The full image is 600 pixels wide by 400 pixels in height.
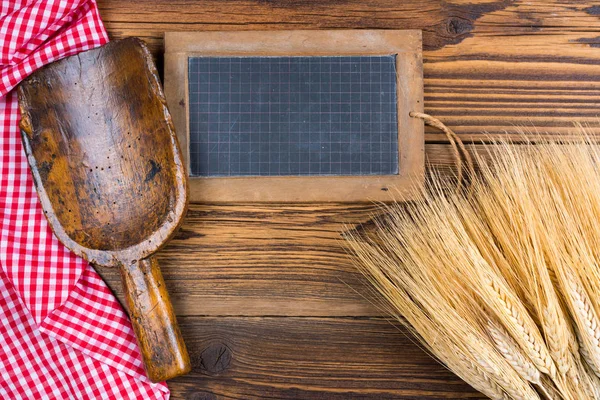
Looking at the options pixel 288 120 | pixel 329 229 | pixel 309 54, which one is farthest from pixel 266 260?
pixel 309 54

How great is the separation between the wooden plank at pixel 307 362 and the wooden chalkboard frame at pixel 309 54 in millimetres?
230

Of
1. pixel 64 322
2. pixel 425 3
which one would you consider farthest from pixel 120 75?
pixel 425 3

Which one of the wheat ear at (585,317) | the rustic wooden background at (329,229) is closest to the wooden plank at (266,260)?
the rustic wooden background at (329,229)

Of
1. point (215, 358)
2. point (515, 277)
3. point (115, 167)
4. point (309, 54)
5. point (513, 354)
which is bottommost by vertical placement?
point (215, 358)

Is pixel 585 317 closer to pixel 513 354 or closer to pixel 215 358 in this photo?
pixel 513 354

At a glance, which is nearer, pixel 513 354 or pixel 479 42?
pixel 513 354

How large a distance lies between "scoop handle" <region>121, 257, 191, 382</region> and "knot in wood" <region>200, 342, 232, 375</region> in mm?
84

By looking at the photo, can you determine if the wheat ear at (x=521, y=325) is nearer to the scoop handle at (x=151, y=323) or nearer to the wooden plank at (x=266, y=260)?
the wooden plank at (x=266, y=260)

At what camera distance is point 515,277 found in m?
0.83

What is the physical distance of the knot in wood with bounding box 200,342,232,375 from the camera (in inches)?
38.1

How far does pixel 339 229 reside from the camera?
961 mm

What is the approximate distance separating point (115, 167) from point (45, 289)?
25cm

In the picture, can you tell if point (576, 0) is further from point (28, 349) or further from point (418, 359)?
point (28, 349)

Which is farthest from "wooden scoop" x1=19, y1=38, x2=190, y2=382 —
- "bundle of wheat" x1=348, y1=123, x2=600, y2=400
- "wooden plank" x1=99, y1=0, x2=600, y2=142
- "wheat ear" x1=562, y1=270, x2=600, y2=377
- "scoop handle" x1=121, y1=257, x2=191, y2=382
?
"wheat ear" x1=562, y1=270, x2=600, y2=377
